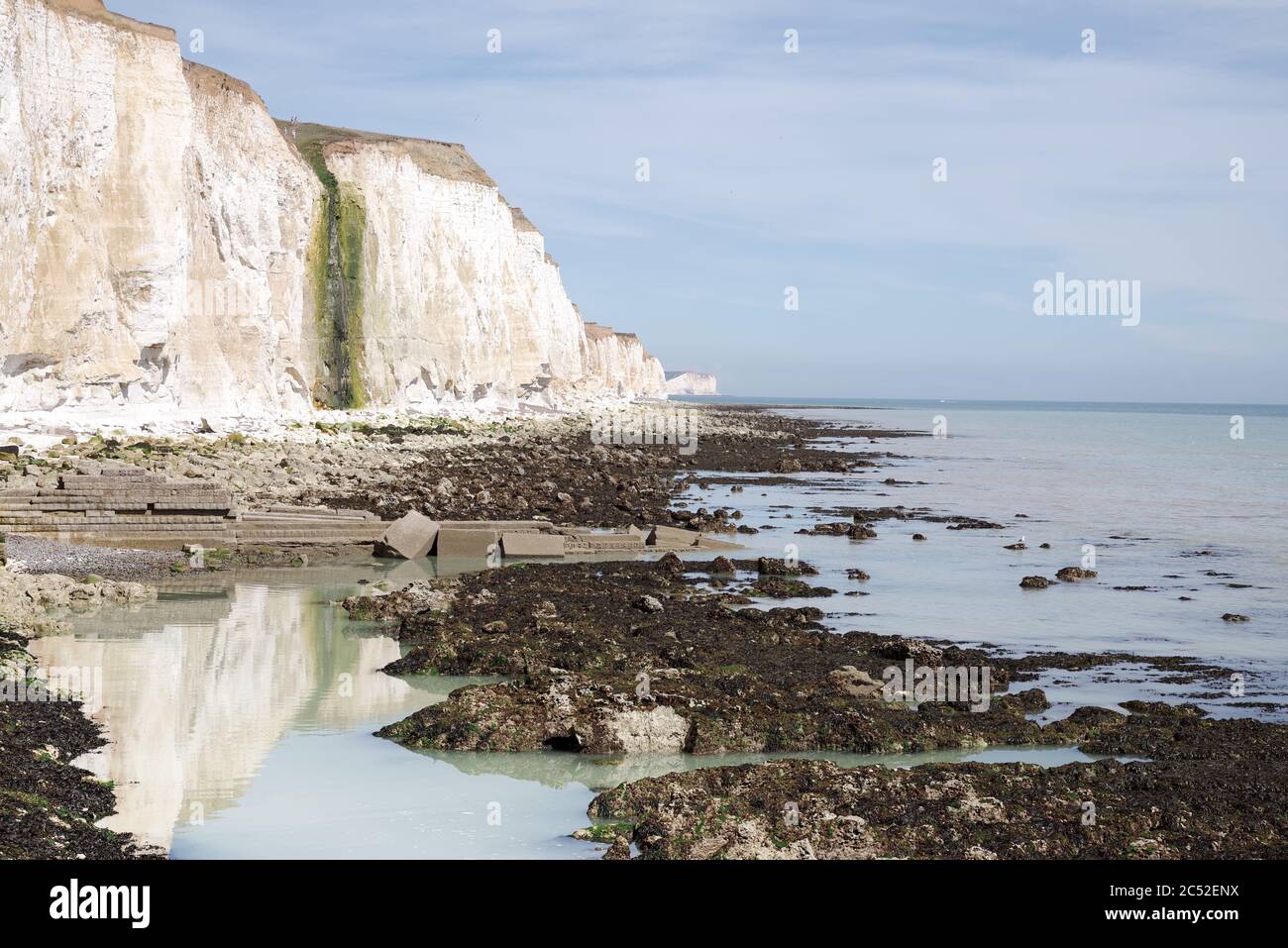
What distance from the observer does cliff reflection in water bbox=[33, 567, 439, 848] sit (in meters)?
8.20

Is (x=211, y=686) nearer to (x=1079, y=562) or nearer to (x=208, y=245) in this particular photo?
(x=1079, y=562)

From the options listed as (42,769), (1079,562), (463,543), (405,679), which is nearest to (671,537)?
(463,543)

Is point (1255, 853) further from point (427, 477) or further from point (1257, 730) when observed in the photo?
point (427, 477)

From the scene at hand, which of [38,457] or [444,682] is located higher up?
[38,457]

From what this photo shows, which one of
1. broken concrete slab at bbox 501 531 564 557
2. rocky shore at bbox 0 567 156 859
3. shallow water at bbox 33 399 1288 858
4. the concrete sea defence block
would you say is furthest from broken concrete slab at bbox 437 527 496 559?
rocky shore at bbox 0 567 156 859

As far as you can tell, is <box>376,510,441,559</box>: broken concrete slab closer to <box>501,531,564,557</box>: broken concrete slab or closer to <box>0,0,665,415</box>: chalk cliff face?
<box>501,531,564,557</box>: broken concrete slab

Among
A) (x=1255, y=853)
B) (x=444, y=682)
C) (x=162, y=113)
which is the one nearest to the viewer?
(x=1255, y=853)

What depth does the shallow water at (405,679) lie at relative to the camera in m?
7.62

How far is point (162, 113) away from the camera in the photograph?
36500mm

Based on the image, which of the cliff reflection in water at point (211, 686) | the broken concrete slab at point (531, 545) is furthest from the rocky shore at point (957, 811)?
the broken concrete slab at point (531, 545)

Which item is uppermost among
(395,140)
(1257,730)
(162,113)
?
(395,140)

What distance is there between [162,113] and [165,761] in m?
32.6
